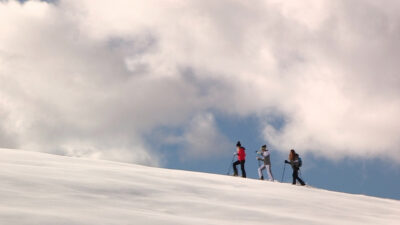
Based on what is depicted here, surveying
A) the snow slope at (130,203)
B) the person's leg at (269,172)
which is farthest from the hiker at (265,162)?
the snow slope at (130,203)

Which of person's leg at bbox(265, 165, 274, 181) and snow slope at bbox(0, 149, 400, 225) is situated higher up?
person's leg at bbox(265, 165, 274, 181)

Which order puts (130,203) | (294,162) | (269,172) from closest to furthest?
(130,203) < (294,162) < (269,172)

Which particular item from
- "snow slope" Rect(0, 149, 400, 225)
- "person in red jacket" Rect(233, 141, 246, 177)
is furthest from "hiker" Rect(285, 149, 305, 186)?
"snow slope" Rect(0, 149, 400, 225)

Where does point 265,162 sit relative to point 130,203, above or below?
above

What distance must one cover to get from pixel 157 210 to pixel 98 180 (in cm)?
169

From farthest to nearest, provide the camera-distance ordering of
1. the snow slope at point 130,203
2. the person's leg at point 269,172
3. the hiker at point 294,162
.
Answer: the person's leg at point 269,172
the hiker at point 294,162
the snow slope at point 130,203

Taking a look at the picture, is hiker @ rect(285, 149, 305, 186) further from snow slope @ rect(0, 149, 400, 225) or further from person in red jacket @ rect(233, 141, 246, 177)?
snow slope @ rect(0, 149, 400, 225)

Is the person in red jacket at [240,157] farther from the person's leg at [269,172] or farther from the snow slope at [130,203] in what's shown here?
the snow slope at [130,203]

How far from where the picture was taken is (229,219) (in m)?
5.14

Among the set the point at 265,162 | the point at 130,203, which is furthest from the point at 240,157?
the point at 130,203

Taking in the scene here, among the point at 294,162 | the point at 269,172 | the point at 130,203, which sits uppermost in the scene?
the point at 294,162

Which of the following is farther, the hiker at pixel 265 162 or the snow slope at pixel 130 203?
the hiker at pixel 265 162

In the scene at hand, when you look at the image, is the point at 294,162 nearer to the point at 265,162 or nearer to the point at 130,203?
the point at 265,162

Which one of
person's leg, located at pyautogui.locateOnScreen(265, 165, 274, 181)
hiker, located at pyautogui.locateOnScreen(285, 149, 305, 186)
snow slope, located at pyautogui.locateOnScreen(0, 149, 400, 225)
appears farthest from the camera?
person's leg, located at pyautogui.locateOnScreen(265, 165, 274, 181)
